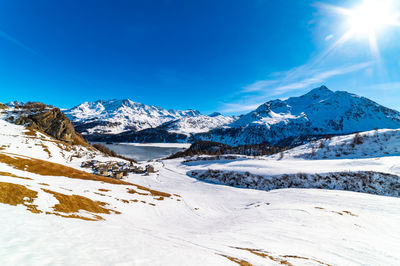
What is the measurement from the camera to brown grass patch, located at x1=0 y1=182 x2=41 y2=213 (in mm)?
15297

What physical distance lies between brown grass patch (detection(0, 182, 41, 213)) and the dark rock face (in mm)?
128485

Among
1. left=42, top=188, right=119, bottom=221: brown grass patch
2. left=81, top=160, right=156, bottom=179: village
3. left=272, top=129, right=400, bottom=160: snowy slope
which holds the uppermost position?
left=272, top=129, right=400, bottom=160: snowy slope

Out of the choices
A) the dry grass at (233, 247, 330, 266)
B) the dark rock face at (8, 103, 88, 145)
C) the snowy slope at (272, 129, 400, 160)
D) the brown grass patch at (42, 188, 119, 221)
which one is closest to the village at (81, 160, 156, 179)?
the brown grass patch at (42, 188, 119, 221)

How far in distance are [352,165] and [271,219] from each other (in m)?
55.6

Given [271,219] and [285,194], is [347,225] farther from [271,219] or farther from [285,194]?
[285,194]

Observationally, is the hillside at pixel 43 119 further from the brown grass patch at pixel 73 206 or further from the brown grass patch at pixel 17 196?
the brown grass patch at pixel 17 196

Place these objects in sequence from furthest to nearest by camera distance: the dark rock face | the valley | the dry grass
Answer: the dark rock face, the dry grass, the valley

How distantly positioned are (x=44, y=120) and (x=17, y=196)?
5498 inches

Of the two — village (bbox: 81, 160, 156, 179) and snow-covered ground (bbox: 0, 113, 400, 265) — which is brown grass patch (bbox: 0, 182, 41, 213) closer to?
snow-covered ground (bbox: 0, 113, 400, 265)

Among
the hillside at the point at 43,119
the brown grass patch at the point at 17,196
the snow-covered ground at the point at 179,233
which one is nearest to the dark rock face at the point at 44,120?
the hillside at the point at 43,119

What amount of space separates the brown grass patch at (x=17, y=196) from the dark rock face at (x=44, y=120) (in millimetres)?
128485

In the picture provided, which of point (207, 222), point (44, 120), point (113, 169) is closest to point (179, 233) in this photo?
point (207, 222)

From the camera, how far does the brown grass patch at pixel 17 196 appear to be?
1530cm

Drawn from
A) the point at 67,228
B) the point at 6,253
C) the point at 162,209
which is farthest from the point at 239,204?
the point at 6,253
